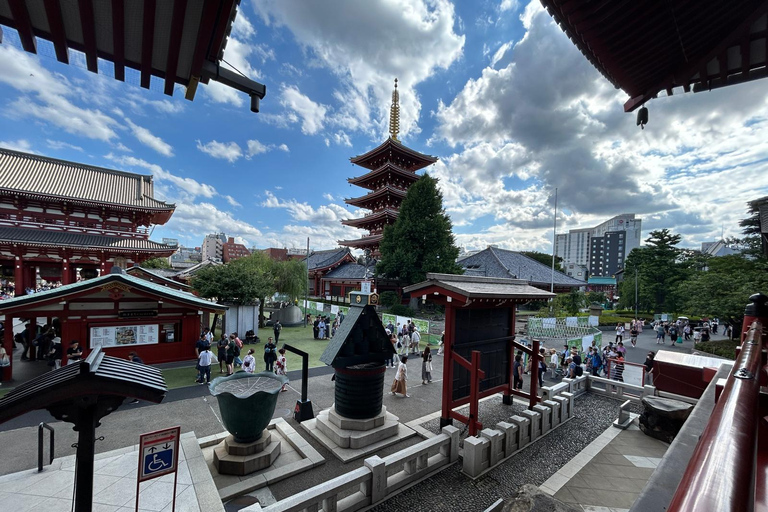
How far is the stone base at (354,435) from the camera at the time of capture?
6.80m

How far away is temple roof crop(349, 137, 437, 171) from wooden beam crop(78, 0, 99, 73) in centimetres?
3288

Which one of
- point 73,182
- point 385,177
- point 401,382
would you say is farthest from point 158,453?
point 385,177

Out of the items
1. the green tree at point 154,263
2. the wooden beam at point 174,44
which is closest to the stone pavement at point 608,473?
the wooden beam at point 174,44

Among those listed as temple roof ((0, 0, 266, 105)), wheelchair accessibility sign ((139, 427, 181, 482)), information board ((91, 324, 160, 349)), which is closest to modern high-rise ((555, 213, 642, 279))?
information board ((91, 324, 160, 349))

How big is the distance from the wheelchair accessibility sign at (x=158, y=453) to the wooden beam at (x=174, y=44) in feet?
12.9

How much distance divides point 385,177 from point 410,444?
105 feet

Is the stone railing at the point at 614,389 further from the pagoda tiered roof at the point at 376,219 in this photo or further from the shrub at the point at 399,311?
the pagoda tiered roof at the point at 376,219

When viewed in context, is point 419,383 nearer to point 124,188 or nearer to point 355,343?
point 355,343

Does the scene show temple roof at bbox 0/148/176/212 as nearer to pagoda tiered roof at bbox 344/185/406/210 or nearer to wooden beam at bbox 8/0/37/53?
pagoda tiered roof at bbox 344/185/406/210

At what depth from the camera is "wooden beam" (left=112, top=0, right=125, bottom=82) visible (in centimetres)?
255

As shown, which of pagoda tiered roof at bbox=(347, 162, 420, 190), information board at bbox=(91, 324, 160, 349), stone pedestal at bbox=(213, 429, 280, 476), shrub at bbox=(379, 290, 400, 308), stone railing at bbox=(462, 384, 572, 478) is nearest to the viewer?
stone pedestal at bbox=(213, 429, 280, 476)

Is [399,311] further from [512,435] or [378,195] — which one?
[512,435]

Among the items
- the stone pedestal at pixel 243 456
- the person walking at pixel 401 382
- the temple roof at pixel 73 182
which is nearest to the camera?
the stone pedestal at pixel 243 456

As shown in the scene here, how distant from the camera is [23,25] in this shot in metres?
2.54
